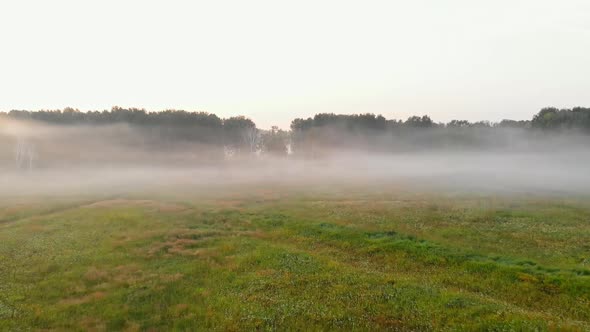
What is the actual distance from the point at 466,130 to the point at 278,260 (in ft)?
542

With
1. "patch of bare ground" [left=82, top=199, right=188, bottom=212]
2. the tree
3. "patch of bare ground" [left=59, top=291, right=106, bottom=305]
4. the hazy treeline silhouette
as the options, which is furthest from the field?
the tree

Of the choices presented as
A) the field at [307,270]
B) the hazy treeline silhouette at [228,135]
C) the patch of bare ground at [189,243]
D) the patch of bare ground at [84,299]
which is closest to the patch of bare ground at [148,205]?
the field at [307,270]

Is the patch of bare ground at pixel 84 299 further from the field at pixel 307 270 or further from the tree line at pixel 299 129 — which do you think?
the tree line at pixel 299 129

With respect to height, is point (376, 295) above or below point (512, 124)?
below

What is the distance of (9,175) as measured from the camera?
12125 cm

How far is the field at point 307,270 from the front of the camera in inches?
755

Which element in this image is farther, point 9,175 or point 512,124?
point 512,124

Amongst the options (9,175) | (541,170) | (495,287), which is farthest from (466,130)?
(9,175)

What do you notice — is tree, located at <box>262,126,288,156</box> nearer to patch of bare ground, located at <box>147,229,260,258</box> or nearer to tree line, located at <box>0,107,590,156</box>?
tree line, located at <box>0,107,590,156</box>

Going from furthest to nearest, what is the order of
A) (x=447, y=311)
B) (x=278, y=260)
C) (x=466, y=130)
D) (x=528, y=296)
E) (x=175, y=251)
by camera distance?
(x=466, y=130)
(x=175, y=251)
(x=278, y=260)
(x=528, y=296)
(x=447, y=311)

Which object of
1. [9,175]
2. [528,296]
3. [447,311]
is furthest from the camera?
[9,175]

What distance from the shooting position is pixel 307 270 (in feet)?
85.8

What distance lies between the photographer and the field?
755 inches

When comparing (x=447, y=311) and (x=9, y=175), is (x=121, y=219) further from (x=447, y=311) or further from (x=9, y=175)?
(x=9, y=175)
